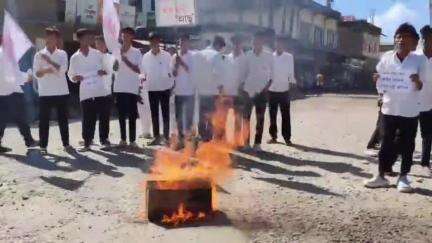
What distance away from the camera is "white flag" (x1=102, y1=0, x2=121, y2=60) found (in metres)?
8.37

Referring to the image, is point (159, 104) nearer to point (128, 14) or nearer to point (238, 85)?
point (238, 85)

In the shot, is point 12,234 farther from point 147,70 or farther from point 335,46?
point 335,46

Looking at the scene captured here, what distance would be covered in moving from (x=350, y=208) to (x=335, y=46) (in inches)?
149

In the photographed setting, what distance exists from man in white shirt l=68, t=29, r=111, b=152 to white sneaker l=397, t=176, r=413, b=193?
4.71 metres

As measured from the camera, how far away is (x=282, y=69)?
9.32 meters

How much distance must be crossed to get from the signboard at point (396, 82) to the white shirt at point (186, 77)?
3400mm

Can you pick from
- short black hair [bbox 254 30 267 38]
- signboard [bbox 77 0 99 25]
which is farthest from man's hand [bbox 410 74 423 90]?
signboard [bbox 77 0 99 25]

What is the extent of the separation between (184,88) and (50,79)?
6.76ft

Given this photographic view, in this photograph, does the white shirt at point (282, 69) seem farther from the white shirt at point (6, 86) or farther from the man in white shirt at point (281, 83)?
the white shirt at point (6, 86)

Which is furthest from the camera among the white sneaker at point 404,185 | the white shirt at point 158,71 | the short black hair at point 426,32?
the white shirt at point 158,71

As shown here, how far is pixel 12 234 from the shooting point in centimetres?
514

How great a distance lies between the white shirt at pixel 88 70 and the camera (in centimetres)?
895

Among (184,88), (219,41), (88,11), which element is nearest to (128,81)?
(184,88)

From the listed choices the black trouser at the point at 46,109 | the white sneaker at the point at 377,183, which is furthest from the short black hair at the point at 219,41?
the white sneaker at the point at 377,183
